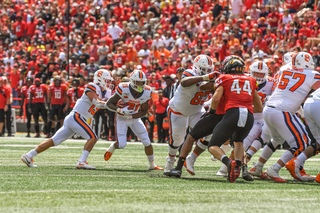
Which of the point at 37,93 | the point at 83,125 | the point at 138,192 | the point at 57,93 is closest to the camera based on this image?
the point at 138,192

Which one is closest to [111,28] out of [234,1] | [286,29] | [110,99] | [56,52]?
[56,52]

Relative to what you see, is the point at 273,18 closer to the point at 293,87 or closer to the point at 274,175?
the point at 293,87

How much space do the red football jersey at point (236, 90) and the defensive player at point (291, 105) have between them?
537mm

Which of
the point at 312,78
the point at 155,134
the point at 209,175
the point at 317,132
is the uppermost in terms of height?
the point at 312,78

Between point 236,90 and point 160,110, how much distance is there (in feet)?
31.1

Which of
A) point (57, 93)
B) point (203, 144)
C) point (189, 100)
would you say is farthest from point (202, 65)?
point (57, 93)

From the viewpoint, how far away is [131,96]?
8.30m

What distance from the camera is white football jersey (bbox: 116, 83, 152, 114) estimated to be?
8.26 m

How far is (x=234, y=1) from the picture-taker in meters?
18.8

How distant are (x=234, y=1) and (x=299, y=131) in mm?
13100

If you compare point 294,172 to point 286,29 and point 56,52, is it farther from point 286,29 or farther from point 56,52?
point 56,52

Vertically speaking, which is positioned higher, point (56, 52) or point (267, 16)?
point (267, 16)

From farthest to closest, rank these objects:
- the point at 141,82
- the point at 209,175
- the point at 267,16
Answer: the point at 267,16 → the point at 141,82 → the point at 209,175

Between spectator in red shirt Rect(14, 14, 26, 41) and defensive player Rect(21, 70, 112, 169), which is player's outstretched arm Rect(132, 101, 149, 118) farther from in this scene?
spectator in red shirt Rect(14, 14, 26, 41)
